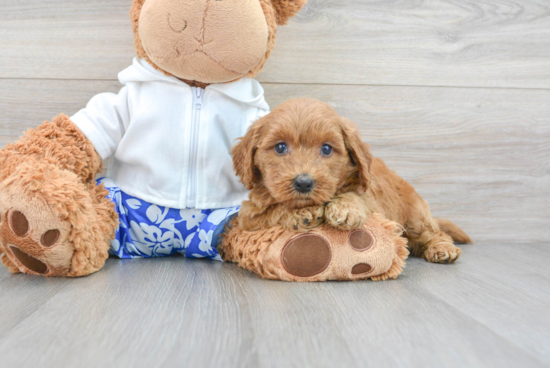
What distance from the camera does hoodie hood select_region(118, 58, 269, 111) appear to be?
5.28 ft

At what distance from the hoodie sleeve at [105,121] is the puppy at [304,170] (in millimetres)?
Answer: 470

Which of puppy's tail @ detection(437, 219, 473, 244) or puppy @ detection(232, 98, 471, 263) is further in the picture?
puppy's tail @ detection(437, 219, 473, 244)

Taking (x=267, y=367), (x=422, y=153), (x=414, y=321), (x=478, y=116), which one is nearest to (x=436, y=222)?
(x=422, y=153)

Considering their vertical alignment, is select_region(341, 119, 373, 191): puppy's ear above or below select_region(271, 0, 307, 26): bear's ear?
below

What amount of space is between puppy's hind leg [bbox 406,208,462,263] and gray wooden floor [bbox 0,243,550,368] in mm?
209

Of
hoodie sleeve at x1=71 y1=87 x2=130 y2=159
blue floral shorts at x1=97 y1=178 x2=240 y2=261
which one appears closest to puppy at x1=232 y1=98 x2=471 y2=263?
blue floral shorts at x1=97 y1=178 x2=240 y2=261

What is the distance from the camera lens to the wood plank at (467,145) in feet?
6.92

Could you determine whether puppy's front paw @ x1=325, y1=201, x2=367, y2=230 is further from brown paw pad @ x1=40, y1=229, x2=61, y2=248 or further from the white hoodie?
brown paw pad @ x1=40, y1=229, x2=61, y2=248

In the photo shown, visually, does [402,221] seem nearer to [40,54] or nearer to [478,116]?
[478,116]

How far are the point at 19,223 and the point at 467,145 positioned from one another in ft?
6.19

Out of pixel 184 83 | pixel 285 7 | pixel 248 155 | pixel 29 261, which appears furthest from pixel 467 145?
pixel 29 261

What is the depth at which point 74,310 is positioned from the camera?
108 centimetres

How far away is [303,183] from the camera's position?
1.31m

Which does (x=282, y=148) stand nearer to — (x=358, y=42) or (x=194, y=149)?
(x=194, y=149)
